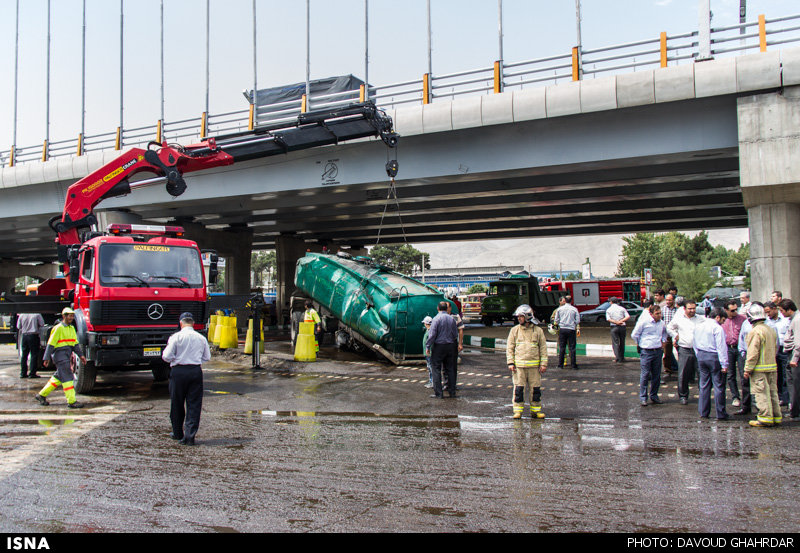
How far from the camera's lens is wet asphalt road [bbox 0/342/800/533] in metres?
4.89

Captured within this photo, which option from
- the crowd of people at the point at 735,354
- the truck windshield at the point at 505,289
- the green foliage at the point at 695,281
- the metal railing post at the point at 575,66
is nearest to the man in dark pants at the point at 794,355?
the crowd of people at the point at 735,354

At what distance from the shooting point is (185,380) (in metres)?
7.70

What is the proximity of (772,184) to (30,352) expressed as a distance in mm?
18733

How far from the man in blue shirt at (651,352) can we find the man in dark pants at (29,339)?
13454 millimetres

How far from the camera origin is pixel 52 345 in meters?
10.5

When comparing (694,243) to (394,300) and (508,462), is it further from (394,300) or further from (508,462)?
(508,462)

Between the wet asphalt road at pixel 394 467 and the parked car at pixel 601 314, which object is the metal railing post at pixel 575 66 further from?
Answer: the parked car at pixel 601 314

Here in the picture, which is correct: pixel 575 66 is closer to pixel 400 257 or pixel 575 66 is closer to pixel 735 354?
pixel 735 354

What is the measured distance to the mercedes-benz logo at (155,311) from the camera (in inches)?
446

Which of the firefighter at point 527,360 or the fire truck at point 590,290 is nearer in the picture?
the firefighter at point 527,360

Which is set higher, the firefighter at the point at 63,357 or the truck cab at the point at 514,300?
the truck cab at the point at 514,300

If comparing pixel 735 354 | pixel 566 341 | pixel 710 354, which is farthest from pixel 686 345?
pixel 566 341

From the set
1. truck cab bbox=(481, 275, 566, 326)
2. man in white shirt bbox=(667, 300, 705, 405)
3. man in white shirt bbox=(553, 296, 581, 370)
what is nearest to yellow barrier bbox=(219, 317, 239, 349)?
man in white shirt bbox=(553, 296, 581, 370)

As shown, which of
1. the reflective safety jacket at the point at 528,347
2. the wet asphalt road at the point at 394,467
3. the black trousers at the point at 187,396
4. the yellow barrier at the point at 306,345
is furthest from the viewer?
the yellow barrier at the point at 306,345
